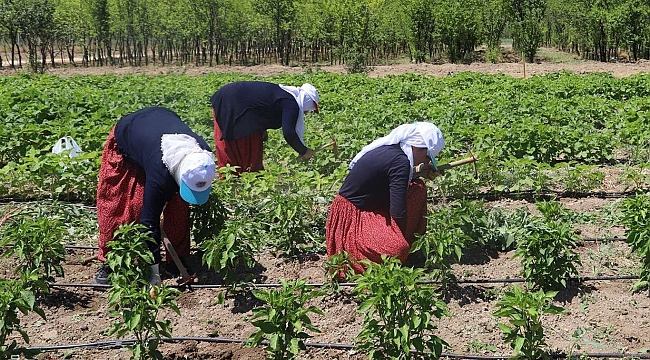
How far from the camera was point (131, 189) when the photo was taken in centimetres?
418

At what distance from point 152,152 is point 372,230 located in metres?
1.50

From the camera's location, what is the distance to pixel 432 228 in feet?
14.2

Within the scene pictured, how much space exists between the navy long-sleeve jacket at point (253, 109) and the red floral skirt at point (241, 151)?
11 cm

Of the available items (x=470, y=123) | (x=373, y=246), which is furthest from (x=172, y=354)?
(x=470, y=123)

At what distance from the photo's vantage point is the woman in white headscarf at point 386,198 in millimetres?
4094

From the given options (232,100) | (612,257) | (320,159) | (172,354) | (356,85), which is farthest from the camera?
(356,85)

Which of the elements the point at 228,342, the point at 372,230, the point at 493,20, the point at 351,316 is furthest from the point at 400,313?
the point at 493,20

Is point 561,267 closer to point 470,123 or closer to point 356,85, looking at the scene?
point 470,123

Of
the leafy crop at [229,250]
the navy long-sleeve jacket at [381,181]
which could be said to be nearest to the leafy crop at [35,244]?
the leafy crop at [229,250]

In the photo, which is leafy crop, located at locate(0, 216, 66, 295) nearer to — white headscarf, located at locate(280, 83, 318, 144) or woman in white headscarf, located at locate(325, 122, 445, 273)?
woman in white headscarf, located at locate(325, 122, 445, 273)

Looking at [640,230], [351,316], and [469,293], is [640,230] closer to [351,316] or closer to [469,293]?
[469,293]

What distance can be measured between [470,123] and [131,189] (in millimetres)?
5874

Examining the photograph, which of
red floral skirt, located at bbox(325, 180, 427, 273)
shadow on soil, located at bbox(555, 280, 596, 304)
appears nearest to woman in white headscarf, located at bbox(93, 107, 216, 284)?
red floral skirt, located at bbox(325, 180, 427, 273)

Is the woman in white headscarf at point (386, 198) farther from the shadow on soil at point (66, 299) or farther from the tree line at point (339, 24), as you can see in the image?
the tree line at point (339, 24)
